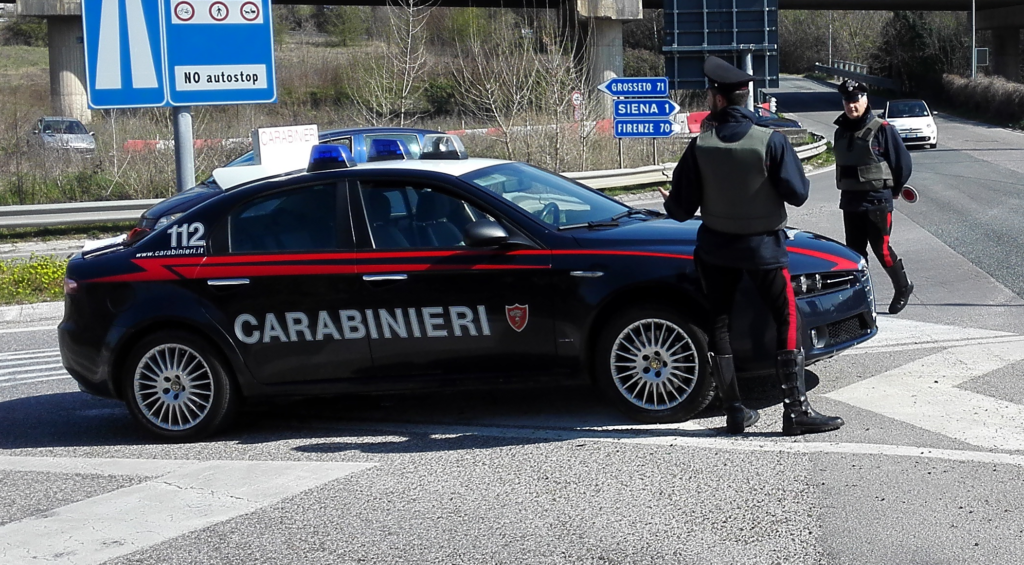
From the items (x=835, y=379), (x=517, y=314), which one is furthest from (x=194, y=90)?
(x=835, y=379)

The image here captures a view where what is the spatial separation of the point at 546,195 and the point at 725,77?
160 centimetres

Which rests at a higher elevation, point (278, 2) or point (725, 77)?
point (278, 2)

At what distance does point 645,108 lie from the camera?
22.3 m

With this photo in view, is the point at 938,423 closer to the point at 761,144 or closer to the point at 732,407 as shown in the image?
the point at 732,407

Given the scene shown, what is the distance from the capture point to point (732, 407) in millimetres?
5984

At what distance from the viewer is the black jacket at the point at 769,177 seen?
5676mm

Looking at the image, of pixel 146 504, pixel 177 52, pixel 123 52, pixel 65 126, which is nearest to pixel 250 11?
pixel 177 52

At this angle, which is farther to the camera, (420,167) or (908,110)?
(908,110)

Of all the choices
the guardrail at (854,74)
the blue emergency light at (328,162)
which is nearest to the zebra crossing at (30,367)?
the blue emergency light at (328,162)

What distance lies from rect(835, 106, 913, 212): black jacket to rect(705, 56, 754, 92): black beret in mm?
3486

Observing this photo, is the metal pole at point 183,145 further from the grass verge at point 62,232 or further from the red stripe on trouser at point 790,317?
the grass verge at point 62,232

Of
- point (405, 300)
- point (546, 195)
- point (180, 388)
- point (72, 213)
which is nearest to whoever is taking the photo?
point (405, 300)

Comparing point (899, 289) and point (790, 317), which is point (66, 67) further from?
point (790, 317)

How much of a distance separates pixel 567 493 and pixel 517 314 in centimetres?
133
